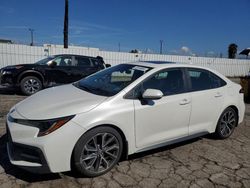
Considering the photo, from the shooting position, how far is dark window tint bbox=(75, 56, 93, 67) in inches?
392

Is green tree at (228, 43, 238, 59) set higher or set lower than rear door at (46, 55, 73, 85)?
higher

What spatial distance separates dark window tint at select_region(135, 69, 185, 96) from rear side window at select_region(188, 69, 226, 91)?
25 centimetres

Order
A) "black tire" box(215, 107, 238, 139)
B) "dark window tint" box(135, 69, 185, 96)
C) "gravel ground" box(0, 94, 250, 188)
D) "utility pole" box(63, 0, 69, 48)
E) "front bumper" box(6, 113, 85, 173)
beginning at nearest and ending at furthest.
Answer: "front bumper" box(6, 113, 85, 173) < "gravel ground" box(0, 94, 250, 188) < "dark window tint" box(135, 69, 185, 96) < "black tire" box(215, 107, 238, 139) < "utility pole" box(63, 0, 69, 48)

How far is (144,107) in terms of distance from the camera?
3424 millimetres

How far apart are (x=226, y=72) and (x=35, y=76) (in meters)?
19.2

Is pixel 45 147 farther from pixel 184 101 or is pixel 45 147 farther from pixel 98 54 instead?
pixel 98 54

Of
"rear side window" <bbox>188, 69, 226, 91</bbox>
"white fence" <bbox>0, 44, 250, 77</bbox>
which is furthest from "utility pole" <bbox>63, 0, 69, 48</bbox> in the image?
"rear side window" <bbox>188, 69, 226, 91</bbox>

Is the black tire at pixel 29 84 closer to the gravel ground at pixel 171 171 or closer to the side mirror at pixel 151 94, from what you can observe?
the gravel ground at pixel 171 171

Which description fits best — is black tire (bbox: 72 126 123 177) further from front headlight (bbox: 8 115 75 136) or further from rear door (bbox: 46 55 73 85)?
rear door (bbox: 46 55 73 85)

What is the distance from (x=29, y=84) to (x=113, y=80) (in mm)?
5771

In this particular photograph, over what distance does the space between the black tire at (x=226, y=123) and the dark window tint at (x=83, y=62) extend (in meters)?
6.60

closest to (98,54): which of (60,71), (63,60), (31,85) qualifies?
(63,60)

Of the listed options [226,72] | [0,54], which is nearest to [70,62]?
[0,54]

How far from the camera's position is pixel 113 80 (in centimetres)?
408
